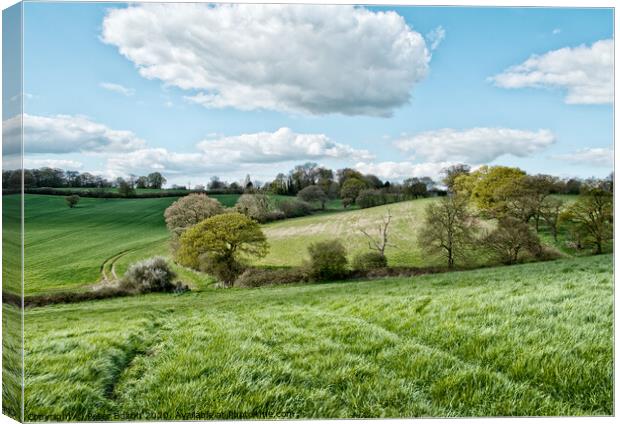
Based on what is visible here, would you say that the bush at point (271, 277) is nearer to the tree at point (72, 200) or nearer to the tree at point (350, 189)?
the tree at point (350, 189)

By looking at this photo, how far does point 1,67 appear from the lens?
431 cm

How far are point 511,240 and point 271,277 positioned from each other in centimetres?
289

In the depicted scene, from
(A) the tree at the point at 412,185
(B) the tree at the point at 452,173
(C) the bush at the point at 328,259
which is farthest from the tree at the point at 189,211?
(B) the tree at the point at 452,173

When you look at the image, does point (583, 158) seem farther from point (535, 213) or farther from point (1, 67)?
point (1, 67)

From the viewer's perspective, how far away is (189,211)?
493 cm

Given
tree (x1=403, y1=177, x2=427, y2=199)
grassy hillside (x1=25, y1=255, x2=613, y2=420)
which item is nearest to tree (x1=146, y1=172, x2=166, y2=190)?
grassy hillside (x1=25, y1=255, x2=613, y2=420)

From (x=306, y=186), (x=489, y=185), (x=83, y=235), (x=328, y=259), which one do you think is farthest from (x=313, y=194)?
(x=83, y=235)

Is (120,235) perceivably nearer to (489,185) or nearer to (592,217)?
(489,185)

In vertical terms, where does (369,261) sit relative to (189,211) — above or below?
below

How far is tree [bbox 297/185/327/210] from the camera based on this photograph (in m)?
5.13

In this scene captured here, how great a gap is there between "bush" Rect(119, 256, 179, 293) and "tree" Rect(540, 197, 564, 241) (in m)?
4.35

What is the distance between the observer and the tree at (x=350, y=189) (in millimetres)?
5070

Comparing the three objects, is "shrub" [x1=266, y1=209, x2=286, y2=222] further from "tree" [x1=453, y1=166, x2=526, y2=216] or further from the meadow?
"tree" [x1=453, y1=166, x2=526, y2=216]

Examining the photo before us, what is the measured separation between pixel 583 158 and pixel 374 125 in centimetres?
236
